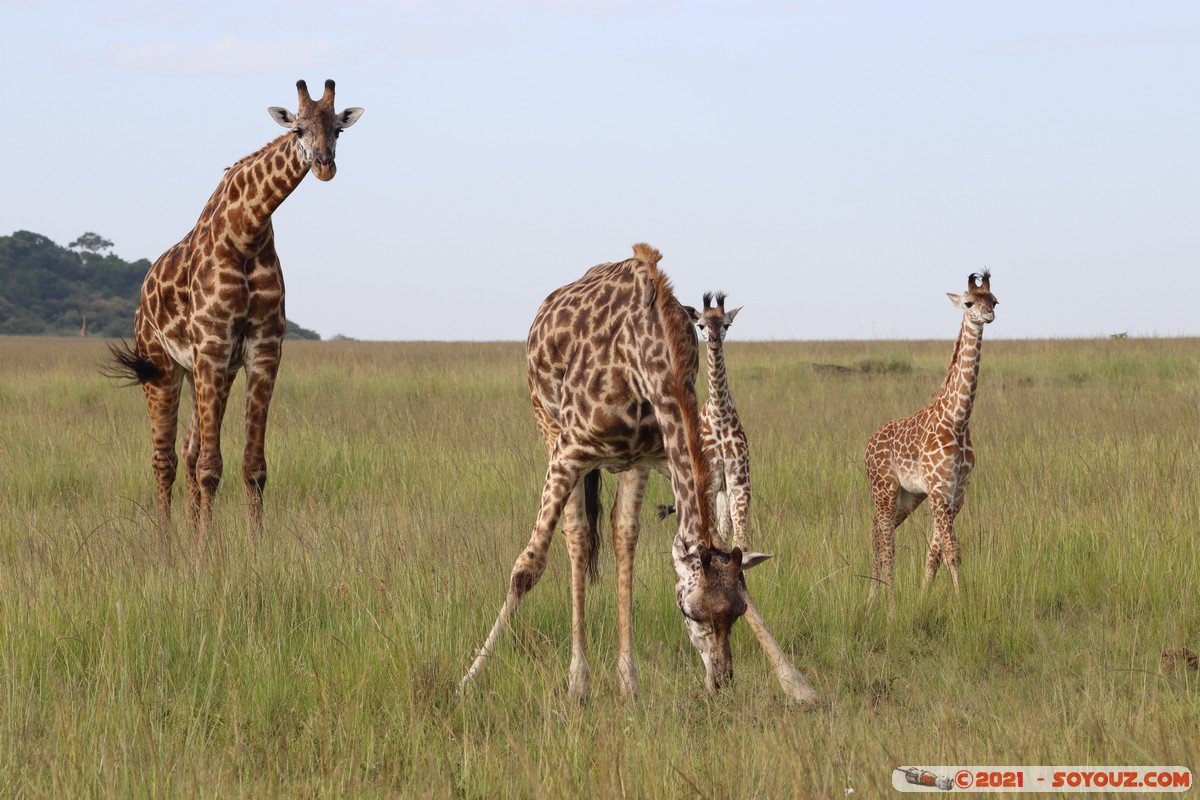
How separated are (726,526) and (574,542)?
207cm

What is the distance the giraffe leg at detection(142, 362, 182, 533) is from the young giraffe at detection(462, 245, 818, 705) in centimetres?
354

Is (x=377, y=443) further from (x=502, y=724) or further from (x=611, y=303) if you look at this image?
(x=502, y=724)

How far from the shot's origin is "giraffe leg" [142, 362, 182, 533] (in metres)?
8.38

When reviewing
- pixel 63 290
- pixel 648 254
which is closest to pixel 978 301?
pixel 648 254

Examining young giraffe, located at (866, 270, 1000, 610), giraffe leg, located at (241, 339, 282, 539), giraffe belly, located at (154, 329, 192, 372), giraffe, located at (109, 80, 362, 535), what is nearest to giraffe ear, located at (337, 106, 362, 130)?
giraffe, located at (109, 80, 362, 535)

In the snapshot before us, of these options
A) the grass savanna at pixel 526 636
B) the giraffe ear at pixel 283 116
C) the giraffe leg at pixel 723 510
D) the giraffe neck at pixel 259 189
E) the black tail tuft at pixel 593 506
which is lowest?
the grass savanna at pixel 526 636

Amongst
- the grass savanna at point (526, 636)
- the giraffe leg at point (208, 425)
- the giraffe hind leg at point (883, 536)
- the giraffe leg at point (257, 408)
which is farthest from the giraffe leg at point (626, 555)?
the giraffe leg at point (208, 425)

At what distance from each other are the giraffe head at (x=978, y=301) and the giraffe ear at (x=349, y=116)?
136 inches

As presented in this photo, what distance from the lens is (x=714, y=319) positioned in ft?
24.7

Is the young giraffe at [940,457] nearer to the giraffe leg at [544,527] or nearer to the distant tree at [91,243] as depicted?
the giraffe leg at [544,527]

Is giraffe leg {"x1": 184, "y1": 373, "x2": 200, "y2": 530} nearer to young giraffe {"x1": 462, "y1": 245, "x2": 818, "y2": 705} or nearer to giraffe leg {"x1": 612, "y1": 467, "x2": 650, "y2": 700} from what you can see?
young giraffe {"x1": 462, "y1": 245, "x2": 818, "y2": 705}

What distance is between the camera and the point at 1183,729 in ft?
13.3

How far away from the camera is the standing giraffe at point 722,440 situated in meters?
7.20

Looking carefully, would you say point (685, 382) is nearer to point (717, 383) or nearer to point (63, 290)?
point (717, 383)
